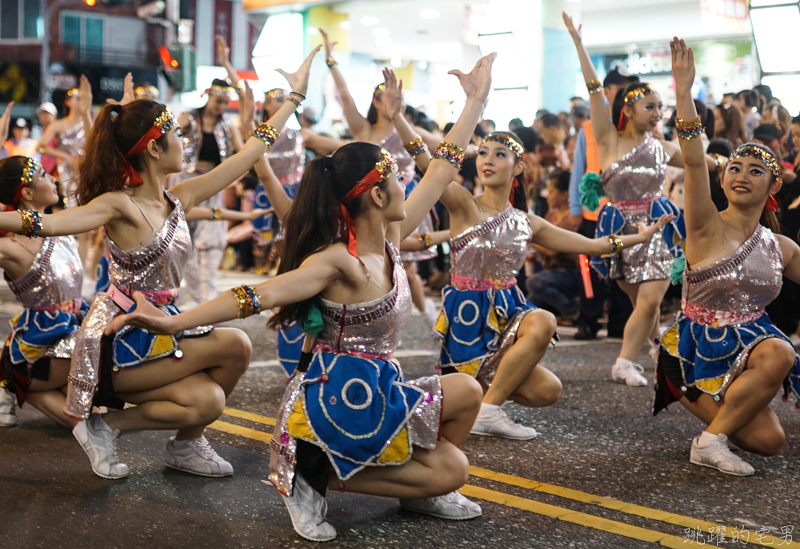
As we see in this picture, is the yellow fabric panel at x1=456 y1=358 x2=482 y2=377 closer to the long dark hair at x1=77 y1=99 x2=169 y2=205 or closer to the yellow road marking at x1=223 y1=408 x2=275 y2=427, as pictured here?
the yellow road marking at x1=223 y1=408 x2=275 y2=427

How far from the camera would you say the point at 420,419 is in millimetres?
2846

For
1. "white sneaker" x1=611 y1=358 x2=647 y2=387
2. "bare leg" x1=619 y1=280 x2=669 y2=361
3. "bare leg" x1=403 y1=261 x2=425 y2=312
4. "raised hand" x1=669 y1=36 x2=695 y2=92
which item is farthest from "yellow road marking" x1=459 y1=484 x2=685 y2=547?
"bare leg" x1=403 y1=261 x2=425 y2=312

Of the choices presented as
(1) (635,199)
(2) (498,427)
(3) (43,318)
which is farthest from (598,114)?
(3) (43,318)

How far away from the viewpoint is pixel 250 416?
4500 millimetres

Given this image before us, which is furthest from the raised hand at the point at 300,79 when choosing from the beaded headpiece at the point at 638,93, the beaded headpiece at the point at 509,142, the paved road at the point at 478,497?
the beaded headpiece at the point at 638,93

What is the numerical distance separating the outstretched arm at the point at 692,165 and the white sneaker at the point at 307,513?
2142 millimetres

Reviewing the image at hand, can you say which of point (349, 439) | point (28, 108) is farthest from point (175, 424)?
point (28, 108)

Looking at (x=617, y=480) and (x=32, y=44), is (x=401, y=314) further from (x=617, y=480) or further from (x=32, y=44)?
(x=32, y=44)

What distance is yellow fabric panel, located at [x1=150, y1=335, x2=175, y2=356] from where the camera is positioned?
338 cm

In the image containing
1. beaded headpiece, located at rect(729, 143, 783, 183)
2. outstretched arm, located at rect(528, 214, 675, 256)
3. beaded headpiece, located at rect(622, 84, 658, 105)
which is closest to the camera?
beaded headpiece, located at rect(729, 143, 783, 183)

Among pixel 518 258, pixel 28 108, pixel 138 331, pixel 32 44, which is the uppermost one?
pixel 32 44

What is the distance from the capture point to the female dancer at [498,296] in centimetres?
416

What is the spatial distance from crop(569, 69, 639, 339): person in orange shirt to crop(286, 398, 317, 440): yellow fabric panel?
186 inches

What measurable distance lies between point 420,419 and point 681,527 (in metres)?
1.03
